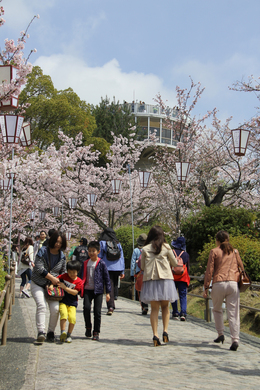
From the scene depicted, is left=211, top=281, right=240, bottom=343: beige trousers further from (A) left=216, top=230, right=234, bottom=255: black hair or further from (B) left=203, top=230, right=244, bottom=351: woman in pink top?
(A) left=216, top=230, right=234, bottom=255: black hair

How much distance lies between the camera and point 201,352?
18.9 feet

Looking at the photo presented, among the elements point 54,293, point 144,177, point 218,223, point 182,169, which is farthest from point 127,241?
point 54,293

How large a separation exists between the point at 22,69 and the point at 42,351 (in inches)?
168

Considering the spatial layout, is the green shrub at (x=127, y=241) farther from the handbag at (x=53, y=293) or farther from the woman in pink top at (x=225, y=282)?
the handbag at (x=53, y=293)

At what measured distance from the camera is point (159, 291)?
5930 millimetres

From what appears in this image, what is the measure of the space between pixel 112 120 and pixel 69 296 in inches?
1244

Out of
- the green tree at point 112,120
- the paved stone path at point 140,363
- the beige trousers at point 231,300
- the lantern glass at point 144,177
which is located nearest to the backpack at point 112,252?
the paved stone path at point 140,363

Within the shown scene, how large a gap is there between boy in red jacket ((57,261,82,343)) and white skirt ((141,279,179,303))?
103cm

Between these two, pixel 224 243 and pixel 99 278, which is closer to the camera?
pixel 224 243

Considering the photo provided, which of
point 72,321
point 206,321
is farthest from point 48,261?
point 206,321

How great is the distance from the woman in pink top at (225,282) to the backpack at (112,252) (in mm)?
3677

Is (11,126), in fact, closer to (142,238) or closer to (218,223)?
Answer: (142,238)

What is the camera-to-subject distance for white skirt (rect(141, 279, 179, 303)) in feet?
19.4

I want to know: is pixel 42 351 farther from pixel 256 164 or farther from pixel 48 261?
pixel 256 164
